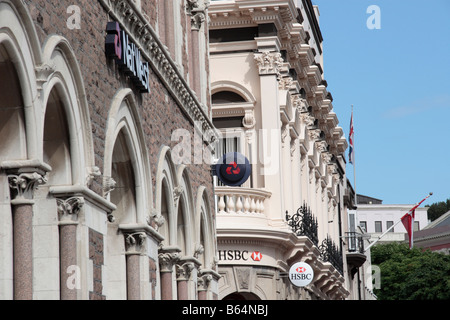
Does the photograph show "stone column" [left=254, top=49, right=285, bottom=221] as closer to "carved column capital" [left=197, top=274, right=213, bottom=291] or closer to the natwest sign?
"carved column capital" [left=197, top=274, right=213, bottom=291]

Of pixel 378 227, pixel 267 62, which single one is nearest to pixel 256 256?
pixel 267 62

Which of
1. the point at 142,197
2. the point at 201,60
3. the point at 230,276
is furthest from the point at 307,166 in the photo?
the point at 142,197

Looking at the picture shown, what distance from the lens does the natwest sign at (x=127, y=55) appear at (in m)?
16.8

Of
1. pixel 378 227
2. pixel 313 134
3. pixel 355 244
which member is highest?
pixel 378 227

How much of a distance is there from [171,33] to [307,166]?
2051 cm

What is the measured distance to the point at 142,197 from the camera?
18.6 meters

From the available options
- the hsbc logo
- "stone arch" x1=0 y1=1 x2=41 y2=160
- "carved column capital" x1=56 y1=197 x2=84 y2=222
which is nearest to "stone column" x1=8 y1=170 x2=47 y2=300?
"stone arch" x1=0 y1=1 x2=41 y2=160

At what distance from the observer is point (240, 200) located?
33688 mm

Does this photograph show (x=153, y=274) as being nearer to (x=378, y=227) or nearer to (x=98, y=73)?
(x=98, y=73)

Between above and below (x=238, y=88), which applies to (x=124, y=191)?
below

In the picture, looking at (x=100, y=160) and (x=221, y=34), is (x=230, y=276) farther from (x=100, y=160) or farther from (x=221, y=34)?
(x=100, y=160)

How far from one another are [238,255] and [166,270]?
12.3 m

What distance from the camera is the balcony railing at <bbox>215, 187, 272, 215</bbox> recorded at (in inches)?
1296

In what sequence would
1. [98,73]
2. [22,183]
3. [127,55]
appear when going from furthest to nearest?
[127,55] < [98,73] < [22,183]
